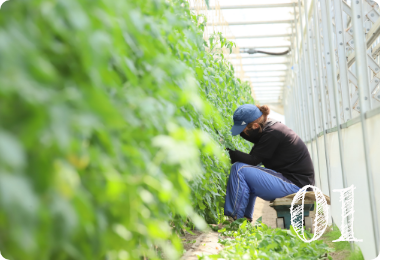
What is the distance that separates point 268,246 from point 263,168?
0.95 m

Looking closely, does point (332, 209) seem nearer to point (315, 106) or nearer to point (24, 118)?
point (315, 106)

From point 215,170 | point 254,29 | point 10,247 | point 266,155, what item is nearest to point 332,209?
point 266,155

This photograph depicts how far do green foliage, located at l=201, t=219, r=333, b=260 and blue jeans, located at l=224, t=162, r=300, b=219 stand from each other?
0.87ft

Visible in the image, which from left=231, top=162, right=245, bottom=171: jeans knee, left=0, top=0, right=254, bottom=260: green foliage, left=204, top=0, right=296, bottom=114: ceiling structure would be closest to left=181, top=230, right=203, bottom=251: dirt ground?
left=231, top=162, right=245, bottom=171: jeans knee

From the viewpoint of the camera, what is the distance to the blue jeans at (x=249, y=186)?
2992 millimetres

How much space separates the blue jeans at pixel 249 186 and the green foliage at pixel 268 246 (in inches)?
10.5

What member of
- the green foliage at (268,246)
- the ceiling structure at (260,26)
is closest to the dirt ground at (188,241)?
the green foliage at (268,246)

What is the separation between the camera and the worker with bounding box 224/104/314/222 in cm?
302

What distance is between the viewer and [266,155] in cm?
314

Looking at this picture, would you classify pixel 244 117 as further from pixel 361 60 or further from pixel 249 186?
pixel 361 60

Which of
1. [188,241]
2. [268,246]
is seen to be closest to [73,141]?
[268,246]

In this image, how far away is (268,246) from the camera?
2246 mm

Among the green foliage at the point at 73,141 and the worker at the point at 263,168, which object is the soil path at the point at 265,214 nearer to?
the worker at the point at 263,168

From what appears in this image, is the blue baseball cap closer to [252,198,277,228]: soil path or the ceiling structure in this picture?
[252,198,277,228]: soil path
